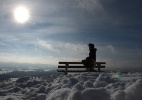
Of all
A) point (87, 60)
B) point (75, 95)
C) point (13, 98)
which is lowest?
point (13, 98)

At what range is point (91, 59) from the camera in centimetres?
1709

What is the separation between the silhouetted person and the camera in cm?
1691

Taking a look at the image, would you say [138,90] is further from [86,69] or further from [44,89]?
[86,69]

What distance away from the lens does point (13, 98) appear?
29.7 feet

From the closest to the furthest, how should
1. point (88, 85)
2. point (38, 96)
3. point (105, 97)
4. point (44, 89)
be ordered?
point (105, 97)
point (88, 85)
point (38, 96)
point (44, 89)

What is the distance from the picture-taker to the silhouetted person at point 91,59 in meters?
16.9

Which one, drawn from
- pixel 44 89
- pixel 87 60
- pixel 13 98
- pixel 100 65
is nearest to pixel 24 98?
pixel 13 98

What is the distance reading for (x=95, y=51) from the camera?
17.5 metres

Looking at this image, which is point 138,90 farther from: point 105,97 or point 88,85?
point 88,85

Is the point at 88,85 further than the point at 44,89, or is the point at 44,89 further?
the point at 44,89

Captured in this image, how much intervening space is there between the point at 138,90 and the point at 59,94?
9.27 feet

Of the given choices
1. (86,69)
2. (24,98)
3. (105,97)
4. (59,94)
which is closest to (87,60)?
(86,69)

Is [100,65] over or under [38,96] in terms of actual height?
over

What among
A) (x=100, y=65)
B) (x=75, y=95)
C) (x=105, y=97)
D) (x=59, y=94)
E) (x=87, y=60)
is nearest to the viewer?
(x=105, y=97)
